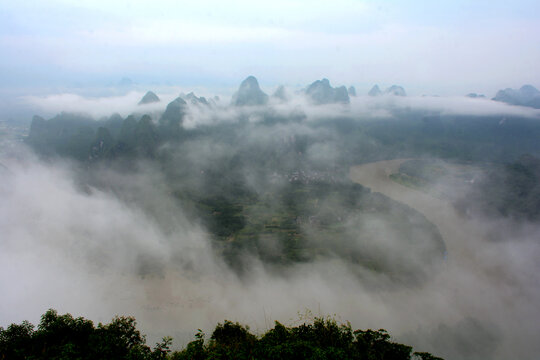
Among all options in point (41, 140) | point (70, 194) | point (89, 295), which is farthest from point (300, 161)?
point (41, 140)

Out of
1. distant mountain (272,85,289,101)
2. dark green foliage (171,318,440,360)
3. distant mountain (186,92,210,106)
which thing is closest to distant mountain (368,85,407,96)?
distant mountain (272,85,289,101)

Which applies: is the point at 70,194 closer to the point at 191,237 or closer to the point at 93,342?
the point at 191,237

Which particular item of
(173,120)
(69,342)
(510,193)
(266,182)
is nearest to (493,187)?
(510,193)

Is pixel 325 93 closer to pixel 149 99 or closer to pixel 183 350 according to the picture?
pixel 149 99

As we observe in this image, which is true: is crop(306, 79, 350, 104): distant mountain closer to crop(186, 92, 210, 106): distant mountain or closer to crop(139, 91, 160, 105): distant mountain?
crop(186, 92, 210, 106): distant mountain

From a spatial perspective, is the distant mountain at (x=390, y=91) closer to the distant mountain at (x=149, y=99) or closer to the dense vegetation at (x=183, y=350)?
the distant mountain at (x=149, y=99)

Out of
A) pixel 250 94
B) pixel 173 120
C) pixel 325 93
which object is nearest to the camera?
pixel 173 120

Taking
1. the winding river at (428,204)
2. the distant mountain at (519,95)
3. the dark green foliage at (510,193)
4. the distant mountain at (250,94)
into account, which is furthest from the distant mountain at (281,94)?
the distant mountain at (519,95)
